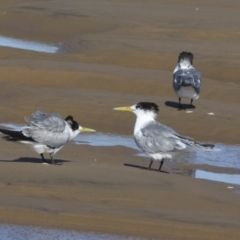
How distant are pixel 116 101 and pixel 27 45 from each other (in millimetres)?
6141

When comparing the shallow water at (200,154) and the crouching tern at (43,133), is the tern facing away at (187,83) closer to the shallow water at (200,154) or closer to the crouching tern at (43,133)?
the shallow water at (200,154)

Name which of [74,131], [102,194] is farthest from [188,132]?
[102,194]

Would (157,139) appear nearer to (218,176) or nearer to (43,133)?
(218,176)

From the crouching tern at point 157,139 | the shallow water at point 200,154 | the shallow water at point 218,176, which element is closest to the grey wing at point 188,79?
the shallow water at point 200,154

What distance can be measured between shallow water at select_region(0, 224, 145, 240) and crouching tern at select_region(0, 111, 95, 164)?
1819 millimetres

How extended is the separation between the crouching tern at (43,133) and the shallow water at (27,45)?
9.46 meters

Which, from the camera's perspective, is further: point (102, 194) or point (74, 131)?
point (74, 131)

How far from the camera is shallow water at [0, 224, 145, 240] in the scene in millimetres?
7637

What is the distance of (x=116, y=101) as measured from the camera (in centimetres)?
1420

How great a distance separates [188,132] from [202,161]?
181cm

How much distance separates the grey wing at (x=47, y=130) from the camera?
9.56 meters

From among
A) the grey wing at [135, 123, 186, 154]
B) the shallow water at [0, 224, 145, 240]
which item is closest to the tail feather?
the grey wing at [135, 123, 186, 154]

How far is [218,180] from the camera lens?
10.5 meters

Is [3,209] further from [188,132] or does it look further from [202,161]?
[188,132]
